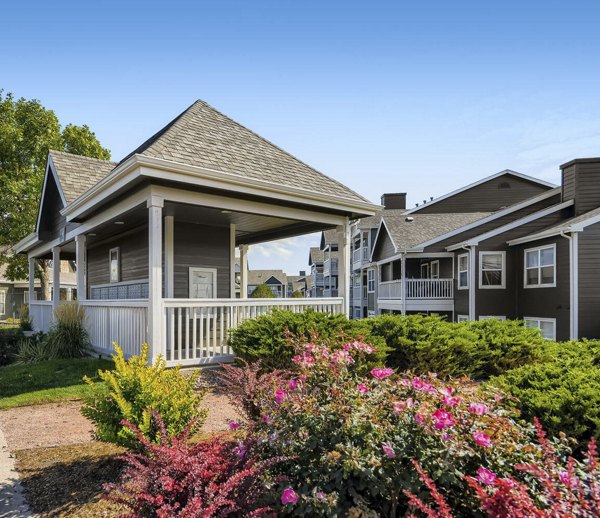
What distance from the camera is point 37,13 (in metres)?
8.53

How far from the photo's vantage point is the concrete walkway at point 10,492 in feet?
10.2

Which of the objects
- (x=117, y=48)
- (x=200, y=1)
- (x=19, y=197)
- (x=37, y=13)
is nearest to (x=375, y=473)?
(x=200, y=1)

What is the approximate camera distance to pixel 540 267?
16.9 metres

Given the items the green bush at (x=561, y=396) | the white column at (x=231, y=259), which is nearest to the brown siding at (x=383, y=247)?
the white column at (x=231, y=259)

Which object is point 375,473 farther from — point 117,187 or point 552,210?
point 552,210

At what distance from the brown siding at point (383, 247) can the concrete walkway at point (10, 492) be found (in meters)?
23.3

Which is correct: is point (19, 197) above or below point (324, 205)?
above

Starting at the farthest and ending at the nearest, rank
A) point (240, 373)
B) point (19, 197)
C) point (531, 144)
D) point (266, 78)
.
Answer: point (19, 197) < point (531, 144) < point (266, 78) < point (240, 373)

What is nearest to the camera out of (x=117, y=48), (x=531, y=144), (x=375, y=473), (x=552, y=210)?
(x=375, y=473)

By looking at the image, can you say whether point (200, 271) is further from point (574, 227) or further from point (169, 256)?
point (574, 227)

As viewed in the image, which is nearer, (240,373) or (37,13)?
(240,373)

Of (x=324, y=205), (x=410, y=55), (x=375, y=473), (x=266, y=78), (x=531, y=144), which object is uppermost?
(x=410, y=55)

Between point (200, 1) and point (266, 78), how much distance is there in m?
1.90

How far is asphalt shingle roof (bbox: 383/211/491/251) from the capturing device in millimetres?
23688
